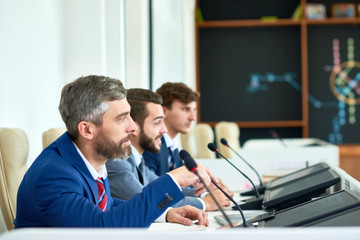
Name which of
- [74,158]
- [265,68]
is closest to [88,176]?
[74,158]

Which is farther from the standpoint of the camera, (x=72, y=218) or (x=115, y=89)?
(x=115, y=89)

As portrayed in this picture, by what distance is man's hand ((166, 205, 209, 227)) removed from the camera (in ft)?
5.93

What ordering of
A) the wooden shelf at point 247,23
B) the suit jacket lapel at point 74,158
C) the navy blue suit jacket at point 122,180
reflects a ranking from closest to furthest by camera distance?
the suit jacket lapel at point 74,158
the navy blue suit jacket at point 122,180
the wooden shelf at point 247,23

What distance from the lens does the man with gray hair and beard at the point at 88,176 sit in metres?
1.32

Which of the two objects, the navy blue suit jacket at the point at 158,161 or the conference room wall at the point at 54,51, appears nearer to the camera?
the conference room wall at the point at 54,51

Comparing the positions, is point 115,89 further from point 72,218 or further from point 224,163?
point 224,163

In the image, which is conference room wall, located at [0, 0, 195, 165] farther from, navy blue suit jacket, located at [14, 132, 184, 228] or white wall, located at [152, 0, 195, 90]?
white wall, located at [152, 0, 195, 90]

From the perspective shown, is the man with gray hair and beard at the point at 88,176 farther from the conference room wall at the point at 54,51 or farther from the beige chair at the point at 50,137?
the conference room wall at the point at 54,51

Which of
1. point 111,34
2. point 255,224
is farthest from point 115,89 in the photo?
point 111,34

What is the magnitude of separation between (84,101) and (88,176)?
0.23m

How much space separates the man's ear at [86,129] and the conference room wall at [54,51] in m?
0.57

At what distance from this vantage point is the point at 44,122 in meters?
2.44

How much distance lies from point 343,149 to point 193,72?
2.39 m

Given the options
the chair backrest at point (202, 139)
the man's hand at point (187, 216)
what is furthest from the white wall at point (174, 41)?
the man's hand at point (187, 216)
